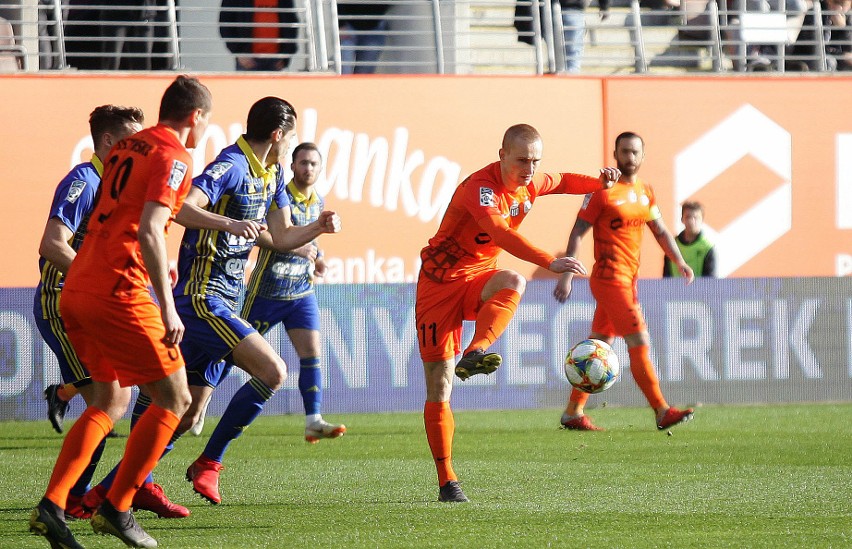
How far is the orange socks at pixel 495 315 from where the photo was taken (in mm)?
7316

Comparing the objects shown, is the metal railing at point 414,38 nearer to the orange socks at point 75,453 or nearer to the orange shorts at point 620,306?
the orange shorts at point 620,306

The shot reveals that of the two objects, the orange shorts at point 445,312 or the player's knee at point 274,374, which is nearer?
the player's knee at point 274,374

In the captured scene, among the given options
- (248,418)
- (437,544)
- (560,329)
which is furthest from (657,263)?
(437,544)

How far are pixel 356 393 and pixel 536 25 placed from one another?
5.81 m

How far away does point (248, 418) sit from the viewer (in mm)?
7422

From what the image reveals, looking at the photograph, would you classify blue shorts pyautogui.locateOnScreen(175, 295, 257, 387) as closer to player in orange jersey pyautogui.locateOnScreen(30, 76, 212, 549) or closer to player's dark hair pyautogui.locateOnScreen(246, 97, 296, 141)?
player's dark hair pyautogui.locateOnScreen(246, 97, 296, 141)

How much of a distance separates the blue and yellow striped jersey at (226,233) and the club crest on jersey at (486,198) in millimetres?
1122

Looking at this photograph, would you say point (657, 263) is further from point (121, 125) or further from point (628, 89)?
point (121, 125)


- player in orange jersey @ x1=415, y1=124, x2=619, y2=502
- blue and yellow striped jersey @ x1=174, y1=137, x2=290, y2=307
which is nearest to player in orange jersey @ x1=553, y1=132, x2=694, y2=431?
player in orange jersey @ x1=415, y1=124, x2=619, y2=502

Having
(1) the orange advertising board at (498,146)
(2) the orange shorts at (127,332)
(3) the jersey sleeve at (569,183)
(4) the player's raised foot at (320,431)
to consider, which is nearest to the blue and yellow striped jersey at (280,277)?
(4) the player's raised foot at (320,431)

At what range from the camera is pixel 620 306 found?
35.9 feet

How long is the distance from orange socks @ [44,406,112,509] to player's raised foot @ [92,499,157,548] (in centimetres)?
16

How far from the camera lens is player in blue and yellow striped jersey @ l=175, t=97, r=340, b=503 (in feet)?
23.0

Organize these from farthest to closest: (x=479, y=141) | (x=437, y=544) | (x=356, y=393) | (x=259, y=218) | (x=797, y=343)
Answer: (x=479, y=141) → (x=797, y=343) → (x=356, y=393) → (x=259, y=218) → (x=437, y=544)
